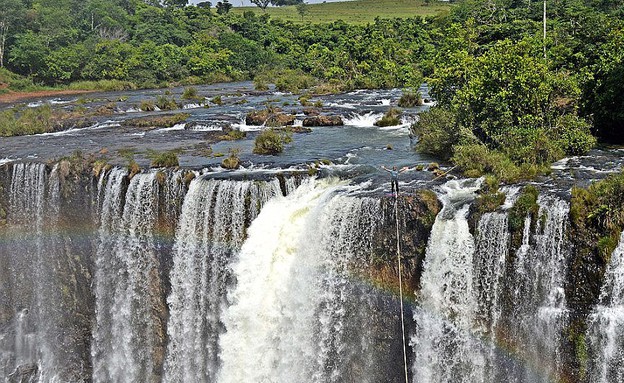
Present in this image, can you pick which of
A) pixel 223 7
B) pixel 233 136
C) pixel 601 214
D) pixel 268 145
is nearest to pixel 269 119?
pixel 233 136

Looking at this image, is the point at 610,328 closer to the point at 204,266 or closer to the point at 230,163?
the point at 204,266

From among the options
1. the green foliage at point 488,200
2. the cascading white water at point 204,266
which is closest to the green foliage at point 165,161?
the cascading white water at point 204,266

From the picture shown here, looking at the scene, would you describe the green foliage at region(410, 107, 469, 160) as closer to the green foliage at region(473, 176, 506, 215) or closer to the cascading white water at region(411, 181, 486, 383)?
the green foliage at region(473, 176, 506, 215)

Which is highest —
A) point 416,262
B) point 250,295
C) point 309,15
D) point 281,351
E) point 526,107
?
point 309,15

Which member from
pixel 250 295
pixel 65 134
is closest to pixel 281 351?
pixel 250 295

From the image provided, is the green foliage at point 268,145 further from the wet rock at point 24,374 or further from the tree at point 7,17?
the tree at point 7,17

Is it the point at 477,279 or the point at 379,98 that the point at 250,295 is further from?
the point at 379,98

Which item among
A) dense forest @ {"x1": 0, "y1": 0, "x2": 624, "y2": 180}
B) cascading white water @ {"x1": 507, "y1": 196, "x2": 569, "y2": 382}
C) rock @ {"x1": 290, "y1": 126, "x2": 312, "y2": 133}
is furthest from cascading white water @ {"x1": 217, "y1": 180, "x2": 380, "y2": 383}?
rock @ {"x1": 290, "y1": 126, "x2": 312, "y2": 133}
